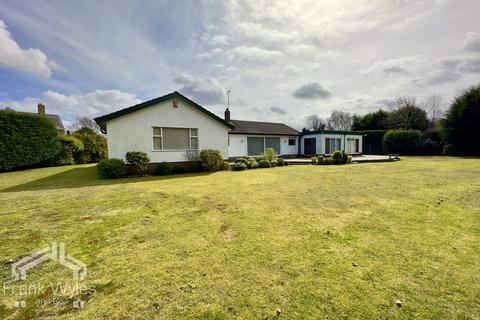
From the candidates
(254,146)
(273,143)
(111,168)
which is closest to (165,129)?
(111,168)

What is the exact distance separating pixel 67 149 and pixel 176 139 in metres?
11.7

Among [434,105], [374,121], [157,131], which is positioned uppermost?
[434,105]

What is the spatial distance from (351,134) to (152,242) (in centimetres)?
2742

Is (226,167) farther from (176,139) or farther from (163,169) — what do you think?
(163,169)

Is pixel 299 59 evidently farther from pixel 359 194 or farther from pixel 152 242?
pixel 152 242

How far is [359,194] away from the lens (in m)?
6.73

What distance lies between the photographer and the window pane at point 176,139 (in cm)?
1241

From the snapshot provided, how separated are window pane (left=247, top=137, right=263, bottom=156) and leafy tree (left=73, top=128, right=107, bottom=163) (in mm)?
14870

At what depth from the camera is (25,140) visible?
46.4 feet

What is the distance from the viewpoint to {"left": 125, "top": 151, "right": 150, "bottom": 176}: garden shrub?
10.9 metres

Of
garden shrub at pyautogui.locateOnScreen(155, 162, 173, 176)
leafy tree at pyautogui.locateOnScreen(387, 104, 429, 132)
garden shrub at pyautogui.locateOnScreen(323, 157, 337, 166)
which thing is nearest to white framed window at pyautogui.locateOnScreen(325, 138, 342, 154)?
garden shrub at pyautogui.locateOnScreen(323, 157, 337, 166)

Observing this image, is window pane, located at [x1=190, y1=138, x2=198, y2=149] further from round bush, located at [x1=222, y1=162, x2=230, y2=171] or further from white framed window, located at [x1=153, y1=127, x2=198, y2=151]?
round bush, located at [x1=222, y1=162, x2=230, y2=171]

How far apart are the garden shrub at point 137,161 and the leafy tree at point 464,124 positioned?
32.8 m

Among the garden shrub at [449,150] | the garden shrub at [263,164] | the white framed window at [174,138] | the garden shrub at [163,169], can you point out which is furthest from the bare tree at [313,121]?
A: the garden shrub at [163,169]
